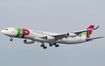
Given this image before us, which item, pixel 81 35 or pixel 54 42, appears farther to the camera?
pixel 81 35

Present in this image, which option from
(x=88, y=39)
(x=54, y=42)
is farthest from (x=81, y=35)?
(x=54, y=42)

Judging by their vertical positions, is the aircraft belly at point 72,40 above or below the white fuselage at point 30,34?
below

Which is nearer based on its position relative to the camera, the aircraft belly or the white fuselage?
the white fuselage

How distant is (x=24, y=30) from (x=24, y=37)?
1668 mm

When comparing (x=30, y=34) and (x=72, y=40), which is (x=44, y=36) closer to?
(x=30, y=34)

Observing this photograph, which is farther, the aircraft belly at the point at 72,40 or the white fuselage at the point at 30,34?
the aircraft belly at the point at 72,40

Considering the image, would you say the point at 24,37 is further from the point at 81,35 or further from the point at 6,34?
the point at 81,35

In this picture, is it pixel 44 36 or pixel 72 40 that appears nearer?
pixel 44 36

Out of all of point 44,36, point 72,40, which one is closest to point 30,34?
point 44,36

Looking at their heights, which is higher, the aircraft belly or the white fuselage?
the white fuselage

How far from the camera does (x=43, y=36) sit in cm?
12825

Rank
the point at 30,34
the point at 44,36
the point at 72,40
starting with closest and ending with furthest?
the point at 30,34
the point at 44,36
the point at 72,40

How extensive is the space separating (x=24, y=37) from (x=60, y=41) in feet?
35.2

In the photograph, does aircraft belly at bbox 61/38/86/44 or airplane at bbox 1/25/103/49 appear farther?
aircraft belly at bbox 61/38/86/44
